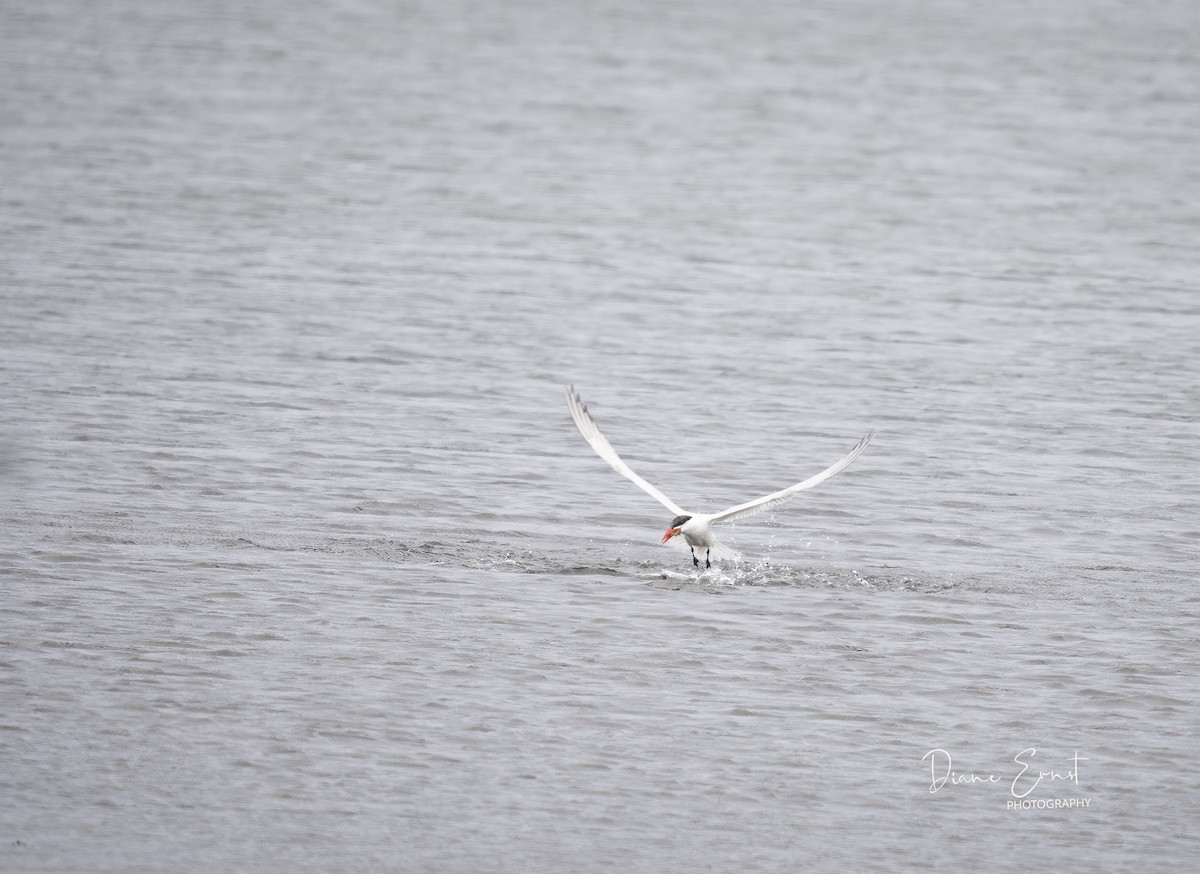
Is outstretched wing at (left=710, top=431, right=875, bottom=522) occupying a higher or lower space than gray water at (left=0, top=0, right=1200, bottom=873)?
higher

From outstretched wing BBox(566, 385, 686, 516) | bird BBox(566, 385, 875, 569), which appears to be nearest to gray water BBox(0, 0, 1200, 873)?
bird BBox(566, 385, 875, 569)

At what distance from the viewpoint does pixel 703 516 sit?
16125 mm

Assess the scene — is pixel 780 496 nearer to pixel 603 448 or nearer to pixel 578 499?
pixel 603 448

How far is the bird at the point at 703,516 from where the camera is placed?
15.5 meters

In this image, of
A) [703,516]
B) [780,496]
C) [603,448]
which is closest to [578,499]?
[603,448]

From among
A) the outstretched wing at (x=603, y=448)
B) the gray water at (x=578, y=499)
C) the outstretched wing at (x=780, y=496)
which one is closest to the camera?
the gray water at (x=578, y=499)

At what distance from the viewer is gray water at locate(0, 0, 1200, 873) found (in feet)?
39.2

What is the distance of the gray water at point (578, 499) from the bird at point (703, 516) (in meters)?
0.45

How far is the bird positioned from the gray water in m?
0.45

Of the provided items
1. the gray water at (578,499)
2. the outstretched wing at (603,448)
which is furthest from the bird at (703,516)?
the gray water at (578,499)

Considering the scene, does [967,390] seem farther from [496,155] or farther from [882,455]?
[496,155]

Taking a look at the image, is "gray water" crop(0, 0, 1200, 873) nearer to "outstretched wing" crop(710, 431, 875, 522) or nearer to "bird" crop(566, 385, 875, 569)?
"bird" crop(566, 385, 875, 569)

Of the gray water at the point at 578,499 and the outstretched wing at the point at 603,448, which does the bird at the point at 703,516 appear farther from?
the gray water at the point at 578,499

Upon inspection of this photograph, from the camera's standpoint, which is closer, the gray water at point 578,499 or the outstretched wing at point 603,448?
the gray water at point 578,499
